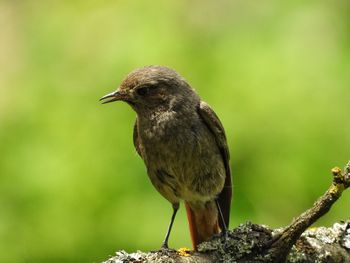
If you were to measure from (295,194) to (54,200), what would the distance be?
1613 millimetres

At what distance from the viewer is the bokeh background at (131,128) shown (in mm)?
5539

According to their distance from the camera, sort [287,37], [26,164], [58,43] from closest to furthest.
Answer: [26,164] → [287,37] → [58,43]

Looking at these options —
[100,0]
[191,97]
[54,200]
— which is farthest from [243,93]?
[100,0]

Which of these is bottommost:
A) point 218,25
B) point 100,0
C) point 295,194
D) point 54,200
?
point 54,200

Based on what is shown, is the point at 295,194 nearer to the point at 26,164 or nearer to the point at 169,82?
the point at 169,82

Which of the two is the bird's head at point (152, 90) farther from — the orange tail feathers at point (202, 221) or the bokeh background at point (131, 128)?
the orange tail feathers at point (202, 221)

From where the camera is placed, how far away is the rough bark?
4219 millimetres

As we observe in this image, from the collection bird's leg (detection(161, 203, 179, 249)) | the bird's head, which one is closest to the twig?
bird's leg (detection(161, 203, 179, 249))

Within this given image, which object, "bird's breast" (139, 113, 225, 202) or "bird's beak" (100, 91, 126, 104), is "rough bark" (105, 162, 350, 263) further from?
"bird's beak" (100, 91, 126, 104)

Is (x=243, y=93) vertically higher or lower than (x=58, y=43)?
lower

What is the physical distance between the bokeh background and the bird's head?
34cm

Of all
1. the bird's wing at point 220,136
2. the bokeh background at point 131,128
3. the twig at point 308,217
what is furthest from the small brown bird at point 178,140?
the twig at point 308,217

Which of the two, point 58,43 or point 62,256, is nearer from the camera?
point 62,256

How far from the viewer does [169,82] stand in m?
5.86
